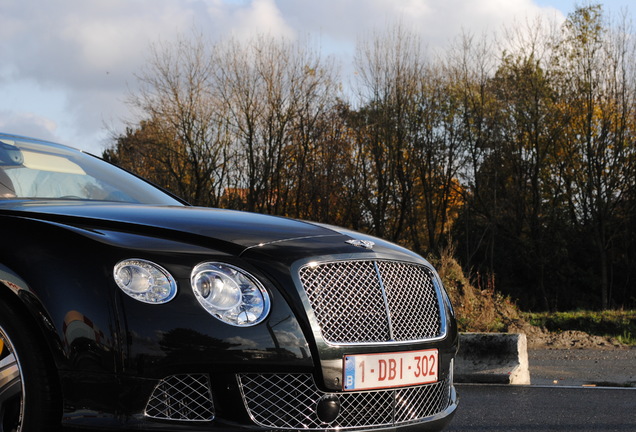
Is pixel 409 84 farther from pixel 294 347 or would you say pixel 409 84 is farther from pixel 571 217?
pixel 294 347

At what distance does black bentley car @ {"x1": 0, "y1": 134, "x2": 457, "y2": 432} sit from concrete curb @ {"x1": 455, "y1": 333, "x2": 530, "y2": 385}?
514 cm

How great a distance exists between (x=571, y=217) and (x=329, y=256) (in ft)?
114

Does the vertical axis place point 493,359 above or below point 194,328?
below

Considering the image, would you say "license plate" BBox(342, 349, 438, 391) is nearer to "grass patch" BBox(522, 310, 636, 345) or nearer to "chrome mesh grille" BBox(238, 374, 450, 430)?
"chrome mesh grille" BBox(238, 374, 450, 430)

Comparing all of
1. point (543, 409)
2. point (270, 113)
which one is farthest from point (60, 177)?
point (270, 113)

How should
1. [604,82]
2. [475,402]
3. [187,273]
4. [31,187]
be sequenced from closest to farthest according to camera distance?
1. [187,273]
2. [31,187]
3. [475,402]
4. [604,82]

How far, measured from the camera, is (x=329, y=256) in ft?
10.1

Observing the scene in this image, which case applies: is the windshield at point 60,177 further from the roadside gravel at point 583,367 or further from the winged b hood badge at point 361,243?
the roadside gravel at point 583,367

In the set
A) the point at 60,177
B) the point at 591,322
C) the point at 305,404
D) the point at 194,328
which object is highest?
the point at 60,177

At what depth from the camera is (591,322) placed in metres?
18.1

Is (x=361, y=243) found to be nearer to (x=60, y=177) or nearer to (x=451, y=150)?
(x=60, y=177)

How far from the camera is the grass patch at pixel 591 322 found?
1710 cm

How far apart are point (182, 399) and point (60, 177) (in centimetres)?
194

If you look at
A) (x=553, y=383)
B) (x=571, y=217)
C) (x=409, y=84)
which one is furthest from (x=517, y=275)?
(x=553, y=383)
